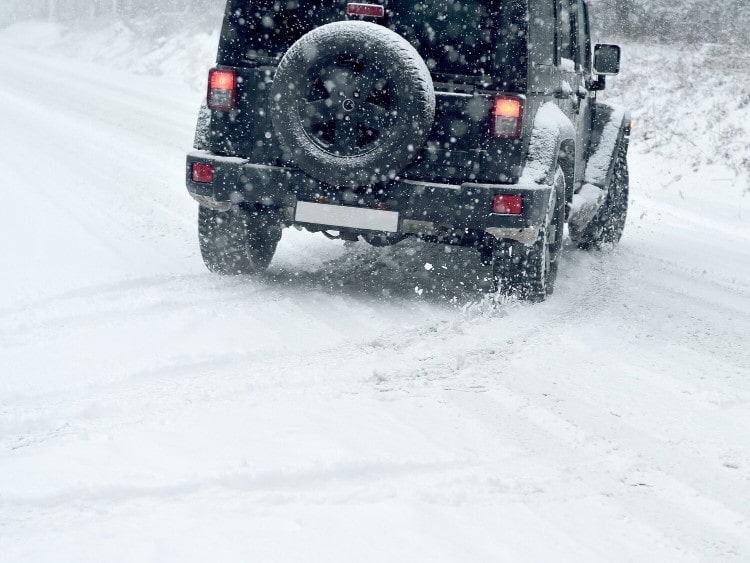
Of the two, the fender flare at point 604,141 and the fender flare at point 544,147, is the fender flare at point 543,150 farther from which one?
the fender flare at point 604,141

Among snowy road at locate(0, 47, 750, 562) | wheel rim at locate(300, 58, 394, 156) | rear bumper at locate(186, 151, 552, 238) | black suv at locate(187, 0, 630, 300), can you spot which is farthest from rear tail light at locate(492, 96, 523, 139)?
snowy road at locate(0, 47, 750, 562)

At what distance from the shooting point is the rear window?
436 cm

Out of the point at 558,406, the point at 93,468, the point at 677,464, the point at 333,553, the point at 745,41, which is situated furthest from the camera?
the point at 745,41

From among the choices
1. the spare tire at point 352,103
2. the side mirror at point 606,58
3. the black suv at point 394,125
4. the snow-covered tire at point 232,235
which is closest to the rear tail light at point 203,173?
the black suv at point 394,125

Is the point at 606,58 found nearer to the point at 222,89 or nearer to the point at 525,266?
the point at 525,266

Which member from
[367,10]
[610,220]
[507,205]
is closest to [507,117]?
[507,205]

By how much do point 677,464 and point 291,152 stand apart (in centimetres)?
254

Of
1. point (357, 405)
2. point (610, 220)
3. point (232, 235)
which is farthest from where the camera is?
point (610, 220)

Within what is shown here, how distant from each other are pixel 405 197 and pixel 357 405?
1.57 metres

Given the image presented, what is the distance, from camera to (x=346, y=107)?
169 inches

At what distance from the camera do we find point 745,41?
16.3 metres

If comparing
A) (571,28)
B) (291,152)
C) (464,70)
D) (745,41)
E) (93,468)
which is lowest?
(93,468)

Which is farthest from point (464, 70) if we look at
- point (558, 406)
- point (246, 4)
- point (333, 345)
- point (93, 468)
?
point (93, 468)

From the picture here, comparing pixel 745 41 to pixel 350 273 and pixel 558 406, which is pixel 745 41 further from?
pixel 558 406
